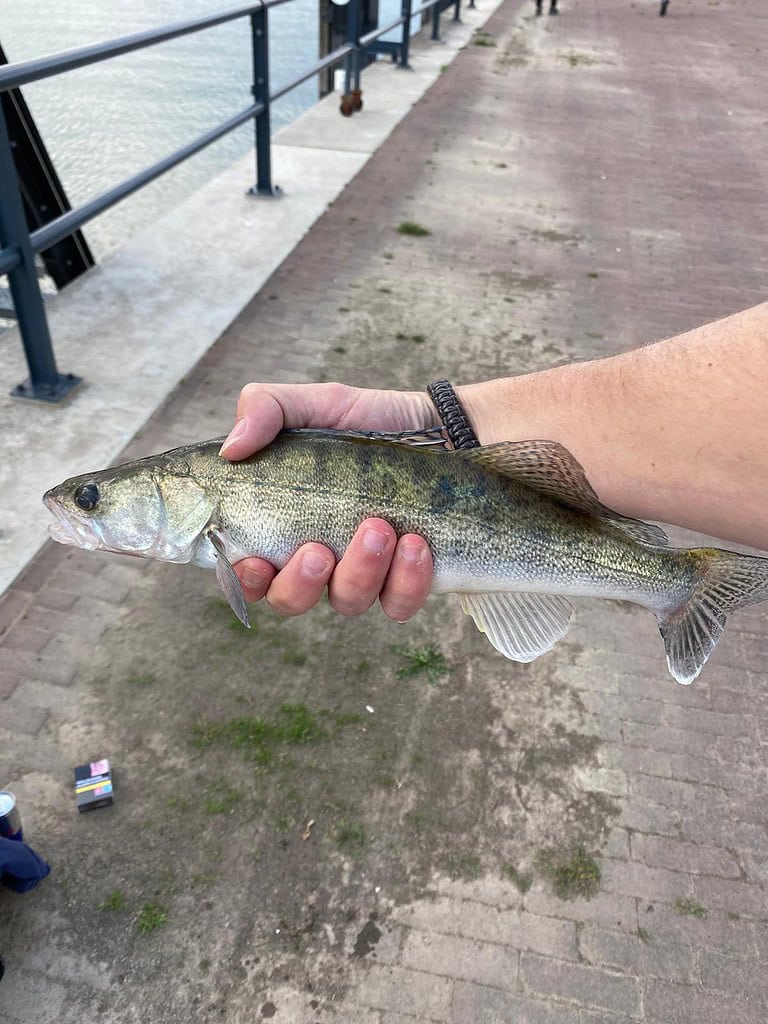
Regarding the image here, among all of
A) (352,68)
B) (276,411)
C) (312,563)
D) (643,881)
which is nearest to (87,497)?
(276,411)

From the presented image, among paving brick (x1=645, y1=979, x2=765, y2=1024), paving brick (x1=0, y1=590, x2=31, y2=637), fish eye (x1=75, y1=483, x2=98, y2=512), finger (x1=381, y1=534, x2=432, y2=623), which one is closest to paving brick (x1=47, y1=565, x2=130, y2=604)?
paving brick (x1=0, y1=590, x2=31, y2=637)

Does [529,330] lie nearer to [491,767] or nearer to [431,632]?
[431,632]

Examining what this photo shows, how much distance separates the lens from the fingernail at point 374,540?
233cm

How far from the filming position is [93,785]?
10.1 feet

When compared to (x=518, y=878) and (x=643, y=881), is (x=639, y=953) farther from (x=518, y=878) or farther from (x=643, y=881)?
(x=518, y=878)

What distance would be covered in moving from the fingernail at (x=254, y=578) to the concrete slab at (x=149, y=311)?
197 cm

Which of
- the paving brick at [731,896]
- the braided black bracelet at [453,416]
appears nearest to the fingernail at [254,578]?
the braided black bracelet at [453,416]

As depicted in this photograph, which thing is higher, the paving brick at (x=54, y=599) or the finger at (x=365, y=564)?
the finger at (x=365, y=564)

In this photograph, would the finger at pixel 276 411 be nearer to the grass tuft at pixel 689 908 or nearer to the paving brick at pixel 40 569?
the paving brick at pixel 40 569

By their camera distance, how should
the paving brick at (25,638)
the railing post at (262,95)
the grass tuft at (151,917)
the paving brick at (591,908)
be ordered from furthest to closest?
the railing post at (262,95), the paving brick at (25,638), the paving brick at (591,908), the grass tuft at (151,917)

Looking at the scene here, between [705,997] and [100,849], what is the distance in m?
2.26

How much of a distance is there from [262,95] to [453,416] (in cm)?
674

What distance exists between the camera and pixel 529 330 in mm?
6625

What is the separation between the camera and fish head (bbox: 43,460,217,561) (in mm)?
2477
